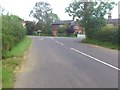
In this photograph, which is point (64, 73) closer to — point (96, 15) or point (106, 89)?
point (106, 89)

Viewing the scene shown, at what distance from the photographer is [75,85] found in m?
10.4

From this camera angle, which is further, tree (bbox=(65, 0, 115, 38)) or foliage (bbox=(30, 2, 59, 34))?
foliage (bbox=(30, 2, 59, 34))

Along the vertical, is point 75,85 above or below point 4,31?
below

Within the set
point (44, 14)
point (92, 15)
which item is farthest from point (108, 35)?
point (44, 14)

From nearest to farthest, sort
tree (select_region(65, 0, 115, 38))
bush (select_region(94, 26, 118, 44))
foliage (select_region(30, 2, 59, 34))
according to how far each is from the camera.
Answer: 1. bush (select_region(94, 26, 118, 44))
2. tree (select_region(65, 0, 115, 38))
3. foliage (select_region(30, 2, 59, 34))

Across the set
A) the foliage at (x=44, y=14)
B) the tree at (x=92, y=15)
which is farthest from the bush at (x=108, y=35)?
the foliage at (x=44, y=14)

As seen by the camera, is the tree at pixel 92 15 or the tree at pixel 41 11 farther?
the tree at pixel 41 11

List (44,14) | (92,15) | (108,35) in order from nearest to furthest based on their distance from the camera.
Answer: (108,35) → (92,15) → (44,14)

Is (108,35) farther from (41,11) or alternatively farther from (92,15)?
(41,11)

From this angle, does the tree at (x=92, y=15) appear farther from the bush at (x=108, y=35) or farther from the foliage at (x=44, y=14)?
the foliage at (x=44, y=14)

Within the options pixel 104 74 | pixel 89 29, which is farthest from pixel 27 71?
pixel 89 29

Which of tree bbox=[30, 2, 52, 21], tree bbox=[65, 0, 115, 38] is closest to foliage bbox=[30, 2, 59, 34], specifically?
tree bbox=[30, 2, 52, 21]

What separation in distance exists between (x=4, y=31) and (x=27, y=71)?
719 centimetres

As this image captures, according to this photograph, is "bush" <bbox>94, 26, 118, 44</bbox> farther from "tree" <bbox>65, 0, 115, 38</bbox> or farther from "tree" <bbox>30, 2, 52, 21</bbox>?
"tree" <bbox>30, 2, 52, 21</bbox>
